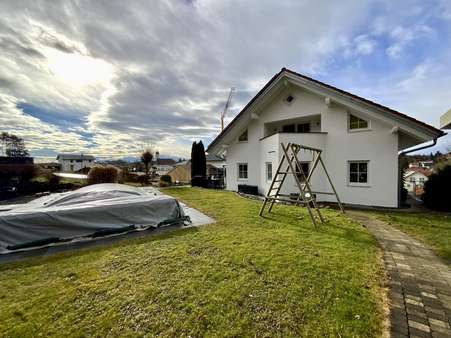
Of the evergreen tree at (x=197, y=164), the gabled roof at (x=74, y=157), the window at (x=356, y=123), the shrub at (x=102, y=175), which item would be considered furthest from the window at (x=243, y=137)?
the gabled roof at (x=74, y=157)

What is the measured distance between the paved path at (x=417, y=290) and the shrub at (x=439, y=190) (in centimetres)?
585

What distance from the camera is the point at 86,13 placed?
6.05 meters

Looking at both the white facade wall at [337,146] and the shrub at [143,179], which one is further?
the shrub at [143,179]

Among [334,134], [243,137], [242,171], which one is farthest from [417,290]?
[243,137]

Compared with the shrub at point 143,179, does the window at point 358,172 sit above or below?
above

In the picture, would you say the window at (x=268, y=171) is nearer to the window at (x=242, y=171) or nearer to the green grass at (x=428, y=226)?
the window at (x=242, y=171)

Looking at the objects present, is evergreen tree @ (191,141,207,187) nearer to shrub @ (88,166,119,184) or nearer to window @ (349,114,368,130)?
shrub @ (88,166,119,184)

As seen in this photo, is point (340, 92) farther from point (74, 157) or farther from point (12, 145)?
point (74, 157)

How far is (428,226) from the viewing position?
593cm

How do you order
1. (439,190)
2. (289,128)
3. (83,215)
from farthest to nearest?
(289,128) < (439,190) < (83,215)

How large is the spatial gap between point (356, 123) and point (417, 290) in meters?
8.91

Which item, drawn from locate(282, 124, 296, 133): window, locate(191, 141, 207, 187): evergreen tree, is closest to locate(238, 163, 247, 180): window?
locate(282, 124, 296, 133): window

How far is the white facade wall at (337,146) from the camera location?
8.85m

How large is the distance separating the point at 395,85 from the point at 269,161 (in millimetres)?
7499
